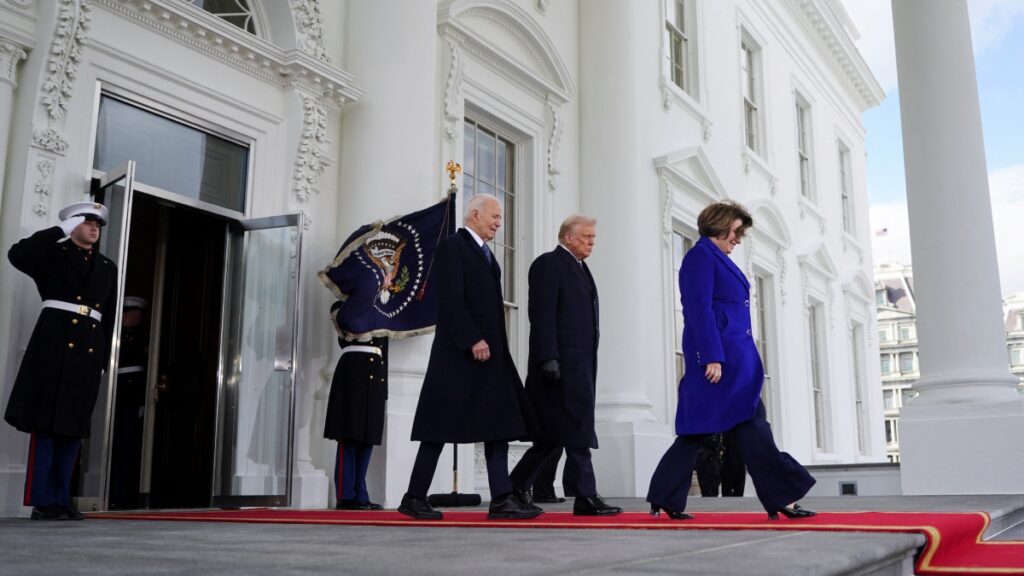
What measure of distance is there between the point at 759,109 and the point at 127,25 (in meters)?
11.2

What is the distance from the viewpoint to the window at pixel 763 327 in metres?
14.6

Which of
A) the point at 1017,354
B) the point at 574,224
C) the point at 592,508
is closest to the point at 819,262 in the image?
the point at 574,224

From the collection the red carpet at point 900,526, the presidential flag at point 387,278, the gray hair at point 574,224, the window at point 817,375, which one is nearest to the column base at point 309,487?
the presidential flag at point 387,278

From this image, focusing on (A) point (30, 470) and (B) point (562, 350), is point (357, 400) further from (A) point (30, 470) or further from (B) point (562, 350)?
(A) point (30, 470)

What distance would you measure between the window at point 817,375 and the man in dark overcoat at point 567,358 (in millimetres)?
11856

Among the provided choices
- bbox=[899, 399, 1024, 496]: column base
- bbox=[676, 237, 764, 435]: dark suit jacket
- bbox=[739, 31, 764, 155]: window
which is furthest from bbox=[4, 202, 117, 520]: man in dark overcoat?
bbox=[739, 31, 764, 155]: window

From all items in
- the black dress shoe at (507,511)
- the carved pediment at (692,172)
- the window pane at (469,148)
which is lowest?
the black dress shoe at (507,511)

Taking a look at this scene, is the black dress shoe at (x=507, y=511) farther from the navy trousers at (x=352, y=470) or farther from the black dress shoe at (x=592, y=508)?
the navy trousers at (x=352, y=470)

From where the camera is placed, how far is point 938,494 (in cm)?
734

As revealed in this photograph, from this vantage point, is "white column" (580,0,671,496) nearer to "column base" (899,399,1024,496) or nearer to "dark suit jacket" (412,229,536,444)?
"column base" (899,399,1024,496)

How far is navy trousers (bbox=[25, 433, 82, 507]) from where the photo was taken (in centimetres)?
492

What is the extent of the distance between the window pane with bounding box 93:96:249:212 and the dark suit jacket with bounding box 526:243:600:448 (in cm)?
278

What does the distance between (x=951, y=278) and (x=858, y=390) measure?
11.7 m

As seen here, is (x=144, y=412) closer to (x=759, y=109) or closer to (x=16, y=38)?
(x=16, y=38)
